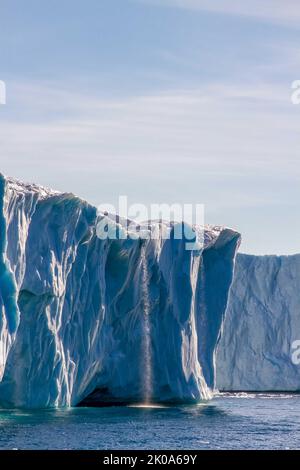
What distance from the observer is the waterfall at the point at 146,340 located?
4788cm

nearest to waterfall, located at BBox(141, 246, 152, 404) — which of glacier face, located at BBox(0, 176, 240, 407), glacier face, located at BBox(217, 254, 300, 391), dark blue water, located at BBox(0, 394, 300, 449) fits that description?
glacier face, located at BBox(0, 176, 240, 407)

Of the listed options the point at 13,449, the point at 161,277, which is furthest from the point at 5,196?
the point at 161,277

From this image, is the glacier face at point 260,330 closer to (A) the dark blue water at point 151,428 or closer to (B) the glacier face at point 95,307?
(B) the glacier face at point 95,307

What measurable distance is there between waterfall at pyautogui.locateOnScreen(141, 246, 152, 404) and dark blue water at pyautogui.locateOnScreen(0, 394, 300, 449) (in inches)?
43.7

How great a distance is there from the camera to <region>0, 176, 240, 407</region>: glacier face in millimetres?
38812

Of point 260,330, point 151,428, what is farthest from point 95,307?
point 260,330

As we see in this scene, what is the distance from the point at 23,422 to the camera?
36.6 m

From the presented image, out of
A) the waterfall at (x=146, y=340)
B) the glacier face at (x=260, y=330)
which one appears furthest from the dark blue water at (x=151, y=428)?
the glacier face at (x=260, y=330)

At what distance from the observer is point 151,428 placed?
125ft

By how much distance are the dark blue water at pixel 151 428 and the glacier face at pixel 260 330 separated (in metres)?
17.3

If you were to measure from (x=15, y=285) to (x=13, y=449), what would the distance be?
7.13 meters

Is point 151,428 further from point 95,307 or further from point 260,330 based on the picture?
point 260,330

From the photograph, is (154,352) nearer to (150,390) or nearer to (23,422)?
(150,390)

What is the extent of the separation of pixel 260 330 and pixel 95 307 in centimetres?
2527
